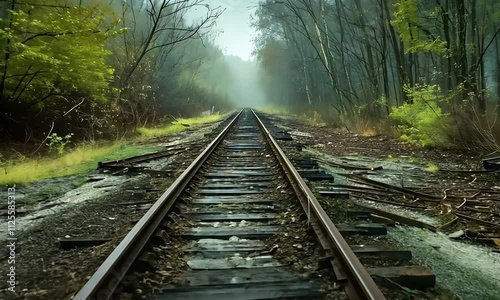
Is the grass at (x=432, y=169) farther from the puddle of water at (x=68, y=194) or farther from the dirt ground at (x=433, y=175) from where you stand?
the puddle of water at (x=68, y=194)

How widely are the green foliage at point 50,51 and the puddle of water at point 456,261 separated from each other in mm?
7855

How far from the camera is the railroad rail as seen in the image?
223cm

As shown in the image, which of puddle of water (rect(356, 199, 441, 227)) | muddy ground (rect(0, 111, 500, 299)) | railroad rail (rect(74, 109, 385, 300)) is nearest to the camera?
railroad rail (rect(74, 109, 385, 300))

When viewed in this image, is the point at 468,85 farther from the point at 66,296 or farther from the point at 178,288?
the point at 66,296

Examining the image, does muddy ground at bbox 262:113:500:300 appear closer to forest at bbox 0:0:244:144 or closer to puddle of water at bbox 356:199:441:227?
puddle of water at bbox 356:199:441:227

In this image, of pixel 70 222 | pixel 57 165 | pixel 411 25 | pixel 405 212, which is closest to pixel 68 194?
pixel 70 222

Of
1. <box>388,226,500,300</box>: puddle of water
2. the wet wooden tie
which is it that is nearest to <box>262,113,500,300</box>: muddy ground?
<box>388,226,500,300</box>: puddle of water

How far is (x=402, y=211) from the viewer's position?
15.0 feet

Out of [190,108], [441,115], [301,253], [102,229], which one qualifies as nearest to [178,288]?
[301,253]


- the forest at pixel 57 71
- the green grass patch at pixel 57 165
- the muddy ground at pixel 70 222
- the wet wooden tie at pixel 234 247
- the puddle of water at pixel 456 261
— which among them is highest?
the forest at pixel 57 71

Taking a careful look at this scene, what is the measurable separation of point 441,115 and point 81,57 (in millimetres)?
9464

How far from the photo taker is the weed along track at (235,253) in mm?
2250

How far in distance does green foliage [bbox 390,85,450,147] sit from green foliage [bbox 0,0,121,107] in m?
8.67

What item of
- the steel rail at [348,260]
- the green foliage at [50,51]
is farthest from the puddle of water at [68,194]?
the green foliage at [50,51]
